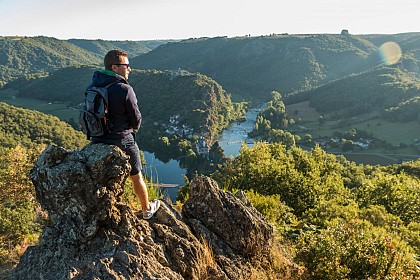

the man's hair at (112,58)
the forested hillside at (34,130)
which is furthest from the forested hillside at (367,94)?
the man's hair at (112,58)

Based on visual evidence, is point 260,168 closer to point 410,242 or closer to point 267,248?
point 410,242

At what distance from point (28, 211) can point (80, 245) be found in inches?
497

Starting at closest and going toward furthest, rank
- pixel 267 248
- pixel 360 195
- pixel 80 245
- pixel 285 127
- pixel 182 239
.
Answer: pixel 80 245, pixel 182 239, pixel 267 248, pixel 360 195, pixel 285 127

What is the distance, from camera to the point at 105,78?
4188 millimetres

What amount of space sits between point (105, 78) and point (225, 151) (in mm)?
113394

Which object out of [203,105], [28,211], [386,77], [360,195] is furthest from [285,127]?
[28,211]

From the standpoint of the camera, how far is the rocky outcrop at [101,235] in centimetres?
358

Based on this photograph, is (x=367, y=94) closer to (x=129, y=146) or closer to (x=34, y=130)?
(x=34, y=130)

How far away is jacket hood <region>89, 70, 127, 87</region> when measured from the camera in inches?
163

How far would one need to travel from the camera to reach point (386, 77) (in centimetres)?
16588

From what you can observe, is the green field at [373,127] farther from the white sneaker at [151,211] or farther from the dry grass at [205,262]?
the white sneaker at [151,211]

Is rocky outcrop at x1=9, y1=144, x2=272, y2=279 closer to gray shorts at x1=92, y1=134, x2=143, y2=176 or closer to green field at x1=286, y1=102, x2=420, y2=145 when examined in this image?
gray shorts at x1=92, y1=134, x2=143, y2=176

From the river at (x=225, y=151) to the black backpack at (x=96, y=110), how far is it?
222 feet

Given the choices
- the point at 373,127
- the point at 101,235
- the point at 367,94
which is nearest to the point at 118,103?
the point at 101,235
